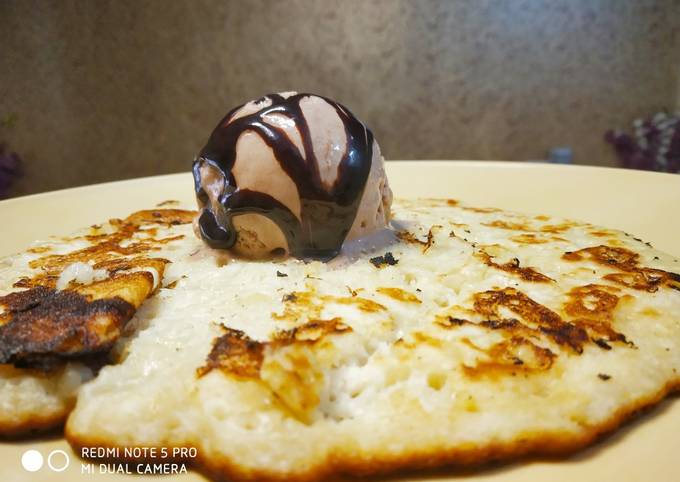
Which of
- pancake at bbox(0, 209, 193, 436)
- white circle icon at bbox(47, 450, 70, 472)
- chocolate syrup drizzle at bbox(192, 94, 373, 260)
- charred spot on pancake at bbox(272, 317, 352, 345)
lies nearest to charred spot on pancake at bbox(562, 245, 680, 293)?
chocolate syrup drizzle at bbox(192, 94, 373, 260)

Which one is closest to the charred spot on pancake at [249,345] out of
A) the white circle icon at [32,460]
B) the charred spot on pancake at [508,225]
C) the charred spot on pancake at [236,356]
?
the charred spot on pancake at [236,356]

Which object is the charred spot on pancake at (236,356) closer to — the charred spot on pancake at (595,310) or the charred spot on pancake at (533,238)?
the charred spot on pancake at (595,310)

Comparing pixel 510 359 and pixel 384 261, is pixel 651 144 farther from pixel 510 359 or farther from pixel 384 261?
pixel 510 359

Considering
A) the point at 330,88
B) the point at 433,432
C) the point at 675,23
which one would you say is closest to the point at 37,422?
the point at 433,432

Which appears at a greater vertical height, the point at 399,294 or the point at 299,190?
the point at 299,190

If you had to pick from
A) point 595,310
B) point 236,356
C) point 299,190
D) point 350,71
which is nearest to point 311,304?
point 236,356

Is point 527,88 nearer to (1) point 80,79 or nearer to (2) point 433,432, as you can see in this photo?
(1) point 80,79

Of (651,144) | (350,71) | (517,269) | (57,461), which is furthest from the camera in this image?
(350,71)
